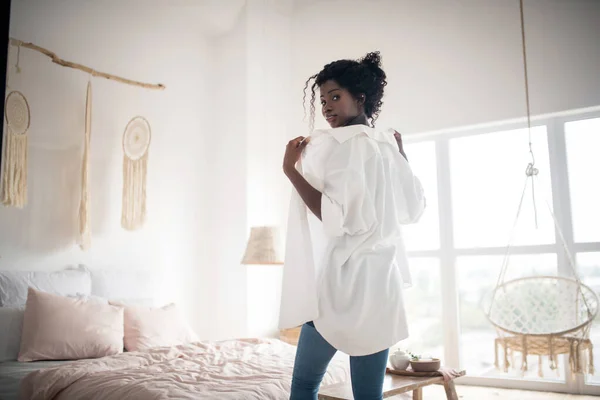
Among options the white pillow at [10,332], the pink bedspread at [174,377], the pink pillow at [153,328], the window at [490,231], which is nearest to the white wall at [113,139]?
the white pillow at [10,332]

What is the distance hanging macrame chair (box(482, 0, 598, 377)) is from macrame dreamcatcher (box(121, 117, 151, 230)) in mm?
2630

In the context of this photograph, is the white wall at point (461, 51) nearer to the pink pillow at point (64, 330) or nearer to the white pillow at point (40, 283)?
the white pillow at point (40, 283)

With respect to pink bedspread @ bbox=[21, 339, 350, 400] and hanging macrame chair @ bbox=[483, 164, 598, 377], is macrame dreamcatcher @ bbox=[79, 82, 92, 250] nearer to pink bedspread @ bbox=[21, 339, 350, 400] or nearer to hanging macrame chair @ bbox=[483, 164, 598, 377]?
pink bedspread @ bbox=[21, 339, 350, 400]

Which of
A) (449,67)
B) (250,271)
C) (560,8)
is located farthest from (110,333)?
(560,8)

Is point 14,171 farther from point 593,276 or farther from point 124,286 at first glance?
point 593,276

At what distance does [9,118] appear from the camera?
3461 millimetres

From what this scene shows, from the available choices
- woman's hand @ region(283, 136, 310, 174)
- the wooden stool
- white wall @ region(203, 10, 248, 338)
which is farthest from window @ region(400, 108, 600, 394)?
woman's hand @ region(283, 136, 310, 174)

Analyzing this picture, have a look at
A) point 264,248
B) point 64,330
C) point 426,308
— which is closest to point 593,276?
point 426,308

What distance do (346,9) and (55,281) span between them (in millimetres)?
3402

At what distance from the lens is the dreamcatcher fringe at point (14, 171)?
134 inches

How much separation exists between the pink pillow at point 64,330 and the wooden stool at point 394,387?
4.68 feet

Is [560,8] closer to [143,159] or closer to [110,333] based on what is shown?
[143,159]

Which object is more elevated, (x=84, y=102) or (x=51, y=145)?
(x=84, y=102)

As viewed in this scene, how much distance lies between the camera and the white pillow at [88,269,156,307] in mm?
3820
